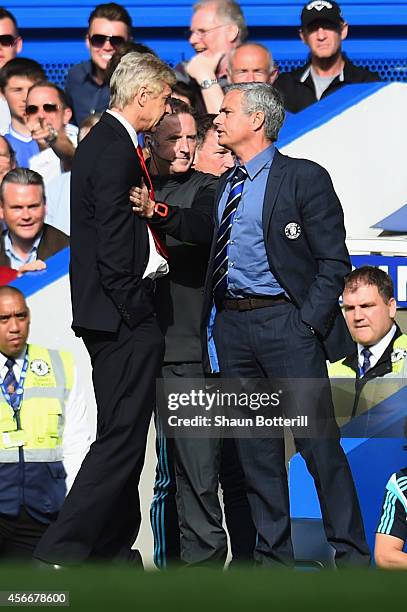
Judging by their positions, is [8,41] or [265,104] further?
[8,41]

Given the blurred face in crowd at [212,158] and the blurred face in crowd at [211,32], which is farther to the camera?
the blurred face in crowd at [211,32]

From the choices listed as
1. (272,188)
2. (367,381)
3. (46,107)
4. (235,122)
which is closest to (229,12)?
(46,107)

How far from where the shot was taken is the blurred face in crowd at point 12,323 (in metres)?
5.82

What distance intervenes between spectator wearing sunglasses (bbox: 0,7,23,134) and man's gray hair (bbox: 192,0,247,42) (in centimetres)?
117

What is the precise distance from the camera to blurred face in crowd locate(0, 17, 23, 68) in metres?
8.22

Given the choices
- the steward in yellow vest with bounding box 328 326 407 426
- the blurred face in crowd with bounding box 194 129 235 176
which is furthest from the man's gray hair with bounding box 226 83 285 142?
the steward in yellow vest with bounding box 328 326 407 426

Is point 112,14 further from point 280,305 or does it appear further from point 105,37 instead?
point 280,305

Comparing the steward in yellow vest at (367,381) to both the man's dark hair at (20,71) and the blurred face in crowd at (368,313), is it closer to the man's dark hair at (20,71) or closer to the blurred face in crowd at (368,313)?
the blurred face in crowd at (368,313)

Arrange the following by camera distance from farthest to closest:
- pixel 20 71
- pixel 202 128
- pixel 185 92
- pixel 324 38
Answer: pixel 20 71, pixel 324 38, pixel 185 92, pixel 202 128

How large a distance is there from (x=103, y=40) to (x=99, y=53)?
79mm

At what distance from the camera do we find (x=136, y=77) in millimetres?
5031

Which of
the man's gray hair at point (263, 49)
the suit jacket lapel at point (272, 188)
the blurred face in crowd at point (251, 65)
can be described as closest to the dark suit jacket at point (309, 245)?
the suit jacket lapel at point (272, 188)

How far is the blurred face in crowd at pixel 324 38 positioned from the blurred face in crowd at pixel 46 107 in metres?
1.44

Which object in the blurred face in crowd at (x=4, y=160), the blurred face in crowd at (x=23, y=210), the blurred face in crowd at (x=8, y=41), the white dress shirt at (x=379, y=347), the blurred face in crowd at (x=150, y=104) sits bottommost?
the white dress shirt at (x=379, y=347)
